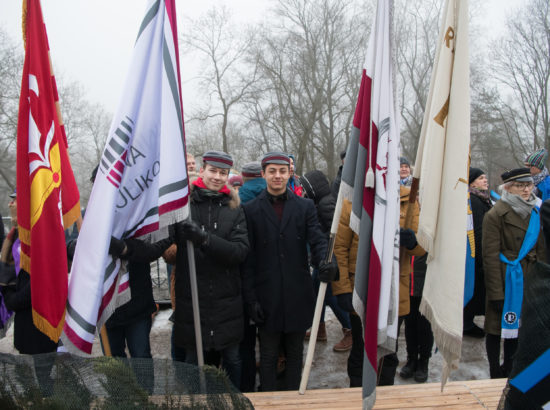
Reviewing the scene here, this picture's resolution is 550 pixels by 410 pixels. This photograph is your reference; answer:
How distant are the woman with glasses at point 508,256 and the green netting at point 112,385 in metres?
2.93

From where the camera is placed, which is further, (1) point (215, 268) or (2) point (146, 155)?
(1) point (215, 268)

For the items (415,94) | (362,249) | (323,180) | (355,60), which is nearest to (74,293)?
(362,249)

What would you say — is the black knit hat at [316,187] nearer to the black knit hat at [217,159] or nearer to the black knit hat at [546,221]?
the black knit hat at [217,159]

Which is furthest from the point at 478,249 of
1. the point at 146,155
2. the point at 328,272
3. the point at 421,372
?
the point at 146,155

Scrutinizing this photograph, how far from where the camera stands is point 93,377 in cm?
148

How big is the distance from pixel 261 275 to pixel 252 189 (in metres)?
1.46

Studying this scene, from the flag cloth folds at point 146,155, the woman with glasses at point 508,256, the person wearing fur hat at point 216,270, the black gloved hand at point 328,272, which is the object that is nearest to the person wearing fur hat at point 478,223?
the woman with glasses at point 508,256

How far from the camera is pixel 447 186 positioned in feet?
7.57

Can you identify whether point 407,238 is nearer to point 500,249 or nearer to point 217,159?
point 500,249

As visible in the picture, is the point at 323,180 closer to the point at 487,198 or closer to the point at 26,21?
the point at 487,198

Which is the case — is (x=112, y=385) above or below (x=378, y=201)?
below

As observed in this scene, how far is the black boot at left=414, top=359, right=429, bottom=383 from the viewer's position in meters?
3.79

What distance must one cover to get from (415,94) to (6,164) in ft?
81.6

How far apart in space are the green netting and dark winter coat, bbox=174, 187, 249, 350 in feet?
4.32
